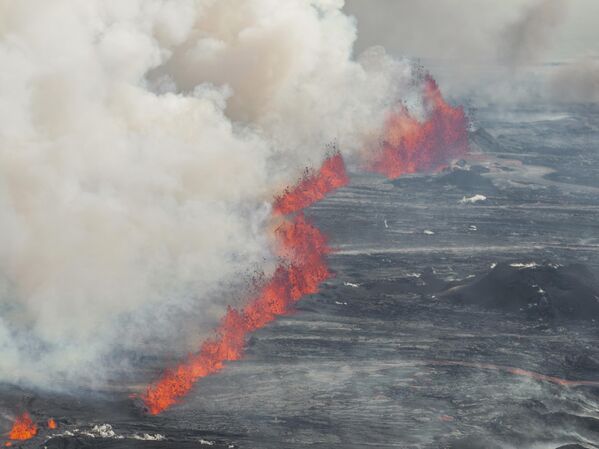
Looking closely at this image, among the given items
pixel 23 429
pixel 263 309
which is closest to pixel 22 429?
pixel 23 429

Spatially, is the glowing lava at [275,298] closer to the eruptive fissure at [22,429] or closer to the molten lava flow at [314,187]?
the molten lava flow at [314,187]

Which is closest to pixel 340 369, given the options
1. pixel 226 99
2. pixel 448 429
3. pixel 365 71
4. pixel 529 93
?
pixel 448 429

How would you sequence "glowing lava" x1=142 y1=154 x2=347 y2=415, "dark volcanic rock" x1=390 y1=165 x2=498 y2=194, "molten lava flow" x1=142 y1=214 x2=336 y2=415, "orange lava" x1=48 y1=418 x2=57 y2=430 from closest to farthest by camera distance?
"orange lava" x1=48 y1=418 x2=57 y2=430
"molten lava flow" x1=142 y1=214 x2=336 y2=415
"glowing lava" x1=142 y1=154 x2=347 y2=415
"dark volcanic rock" x1=390 y1=165 x2=498 y2=194

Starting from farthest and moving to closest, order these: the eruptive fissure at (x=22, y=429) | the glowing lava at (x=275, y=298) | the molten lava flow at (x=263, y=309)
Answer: the glowing lava at (x=275, y=298) < the molten lava flow at (x=263, y=309) < the eruptive fissure at (x=22, y=429)

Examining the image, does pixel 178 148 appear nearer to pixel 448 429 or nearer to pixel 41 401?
pixel 41 401

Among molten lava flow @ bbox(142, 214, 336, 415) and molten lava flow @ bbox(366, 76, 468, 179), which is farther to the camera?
molten lava flow @ bbox(366, 76, 468, 179)

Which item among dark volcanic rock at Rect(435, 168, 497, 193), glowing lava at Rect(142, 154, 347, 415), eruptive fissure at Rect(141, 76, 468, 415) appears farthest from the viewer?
dark volcanic rock at Rect(435, 168, 497, 193)

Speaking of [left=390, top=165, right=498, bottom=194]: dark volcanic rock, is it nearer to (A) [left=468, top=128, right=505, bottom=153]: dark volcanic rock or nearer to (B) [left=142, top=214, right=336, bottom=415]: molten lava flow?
(A) [left=468, top=128, right=505, bottom=153]: dark volcanic rock

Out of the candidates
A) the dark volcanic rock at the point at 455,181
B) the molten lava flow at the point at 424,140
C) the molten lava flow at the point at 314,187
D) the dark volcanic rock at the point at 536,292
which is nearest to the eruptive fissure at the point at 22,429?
the dark volcanic rock at the point at 536,292

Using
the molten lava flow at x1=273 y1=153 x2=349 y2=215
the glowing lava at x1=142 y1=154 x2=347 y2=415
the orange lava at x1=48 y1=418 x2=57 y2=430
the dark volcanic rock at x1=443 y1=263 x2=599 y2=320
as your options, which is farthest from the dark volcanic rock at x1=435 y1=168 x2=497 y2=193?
the orange lava at x1=48 y1=418 x2=57 y2=430
